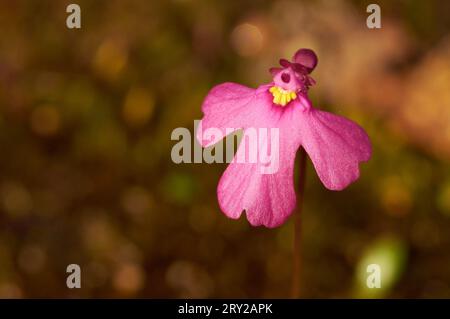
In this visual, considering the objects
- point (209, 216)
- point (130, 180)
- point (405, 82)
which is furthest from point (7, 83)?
point (405, 82)

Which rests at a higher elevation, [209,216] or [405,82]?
[405,82]

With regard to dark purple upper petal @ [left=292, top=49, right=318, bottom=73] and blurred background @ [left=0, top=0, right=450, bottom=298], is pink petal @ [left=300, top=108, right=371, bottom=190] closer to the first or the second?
dark purple upper petal @ [left=292, top=49, right=318, bottom=73]

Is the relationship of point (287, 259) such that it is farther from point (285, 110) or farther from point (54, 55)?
point (54, 55)

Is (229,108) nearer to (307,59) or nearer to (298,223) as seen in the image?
(307,59)

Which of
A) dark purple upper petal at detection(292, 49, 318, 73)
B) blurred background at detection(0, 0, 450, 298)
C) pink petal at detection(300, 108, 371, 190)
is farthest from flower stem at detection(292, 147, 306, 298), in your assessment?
blurred background at detection(0, 0, 450, 298)

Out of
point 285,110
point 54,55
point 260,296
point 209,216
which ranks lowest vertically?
point 260,296

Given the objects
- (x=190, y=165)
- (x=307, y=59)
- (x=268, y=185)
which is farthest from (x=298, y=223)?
(x=190, y=165)
